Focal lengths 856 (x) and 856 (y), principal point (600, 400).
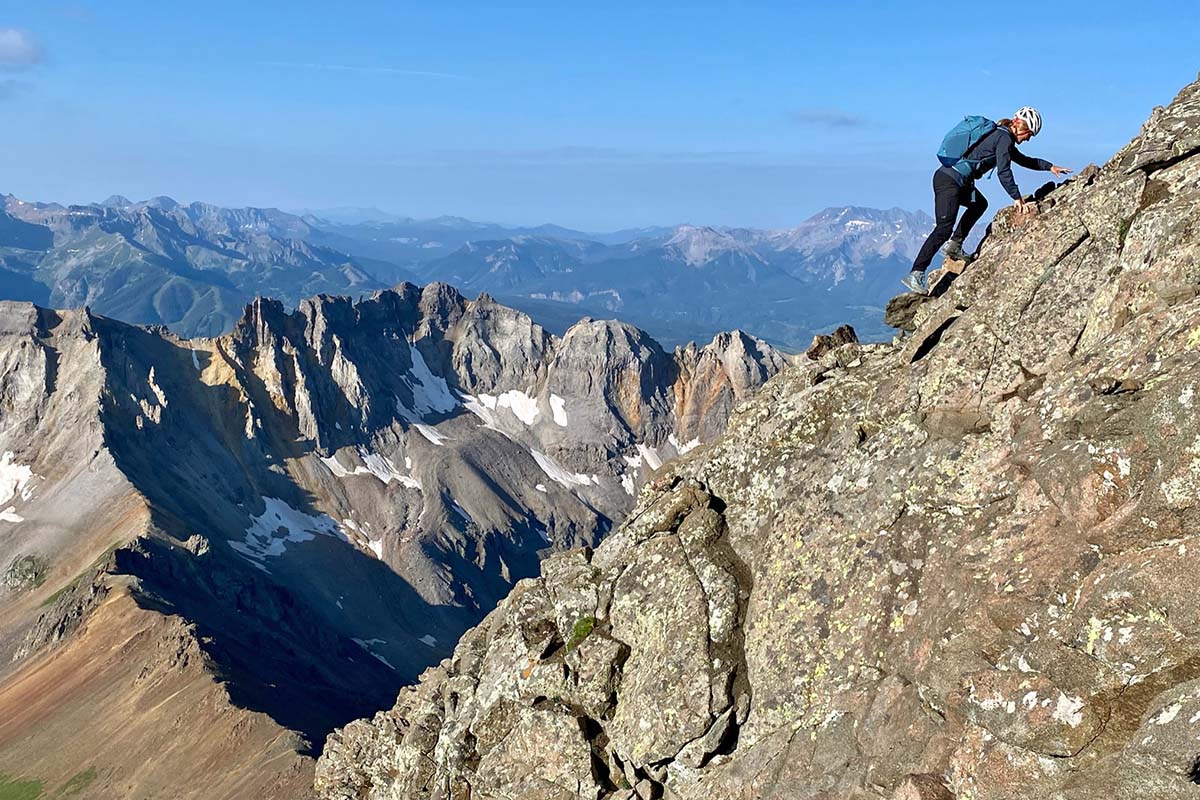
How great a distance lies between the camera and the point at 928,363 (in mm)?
21828

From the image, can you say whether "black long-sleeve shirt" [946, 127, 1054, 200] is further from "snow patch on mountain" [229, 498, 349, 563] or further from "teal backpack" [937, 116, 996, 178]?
"snow patch on mountain" [229, 498, 349, 563]

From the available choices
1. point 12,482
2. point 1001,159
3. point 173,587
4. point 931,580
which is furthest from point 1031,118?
point 12,482

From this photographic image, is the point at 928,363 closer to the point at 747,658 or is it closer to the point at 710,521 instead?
the point at 710,521

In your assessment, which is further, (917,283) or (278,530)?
(278,530)

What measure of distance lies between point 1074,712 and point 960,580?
353cm

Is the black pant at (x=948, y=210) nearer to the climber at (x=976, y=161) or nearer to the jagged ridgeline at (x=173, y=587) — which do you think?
the climber at (x=976, y=161)

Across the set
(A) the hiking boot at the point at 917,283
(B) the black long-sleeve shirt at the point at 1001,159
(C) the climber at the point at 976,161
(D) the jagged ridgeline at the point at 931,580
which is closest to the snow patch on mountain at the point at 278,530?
(D) the jagged ridgeline at the point at 931,580

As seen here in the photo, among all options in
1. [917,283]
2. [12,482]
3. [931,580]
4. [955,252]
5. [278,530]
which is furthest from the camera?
[278,530]

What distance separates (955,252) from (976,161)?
2.76 meters

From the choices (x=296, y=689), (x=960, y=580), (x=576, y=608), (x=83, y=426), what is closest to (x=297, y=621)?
(x=296, y=689)

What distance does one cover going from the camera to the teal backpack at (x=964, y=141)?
23609 millimetres

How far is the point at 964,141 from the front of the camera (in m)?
23.8

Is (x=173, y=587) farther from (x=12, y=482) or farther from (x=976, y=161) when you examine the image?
(x=976, y=161)

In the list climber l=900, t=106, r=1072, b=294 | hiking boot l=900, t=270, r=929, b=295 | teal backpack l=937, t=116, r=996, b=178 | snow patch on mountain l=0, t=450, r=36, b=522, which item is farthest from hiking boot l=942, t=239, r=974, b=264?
snow patch on mountain l=0, t=450, r=36, b=522
